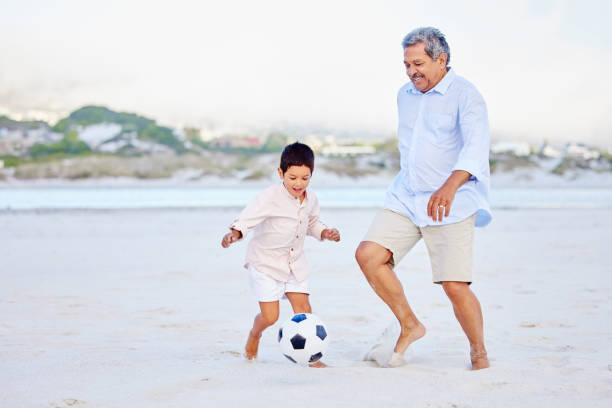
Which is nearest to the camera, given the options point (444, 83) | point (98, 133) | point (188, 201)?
point (444, 83)

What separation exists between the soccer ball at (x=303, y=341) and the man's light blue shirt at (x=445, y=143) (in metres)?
0.82

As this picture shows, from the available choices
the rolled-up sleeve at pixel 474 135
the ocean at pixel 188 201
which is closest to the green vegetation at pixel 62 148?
the ocean at pixel 188 201

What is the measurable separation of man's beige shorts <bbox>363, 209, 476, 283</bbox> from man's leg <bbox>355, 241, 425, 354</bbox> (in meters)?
0.05

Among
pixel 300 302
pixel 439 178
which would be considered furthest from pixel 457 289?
pixel 300 302

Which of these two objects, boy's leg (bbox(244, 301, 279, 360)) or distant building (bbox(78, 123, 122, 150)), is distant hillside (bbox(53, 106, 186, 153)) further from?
boy's leg (bbox(244, 301, 279, 360))

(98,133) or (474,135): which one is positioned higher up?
(98,133)

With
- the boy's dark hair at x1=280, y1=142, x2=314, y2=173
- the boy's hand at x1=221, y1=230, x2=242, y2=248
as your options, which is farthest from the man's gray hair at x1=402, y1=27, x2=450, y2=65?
the boy's hand at x1=221, y1=230, x2=242, y2=248

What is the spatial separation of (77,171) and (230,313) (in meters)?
34.6

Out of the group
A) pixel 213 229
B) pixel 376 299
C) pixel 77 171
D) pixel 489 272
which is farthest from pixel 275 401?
pixel 77 171

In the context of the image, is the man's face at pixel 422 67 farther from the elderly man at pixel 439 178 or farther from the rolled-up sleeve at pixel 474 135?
the rolled-up sleeve at pixel 474 135

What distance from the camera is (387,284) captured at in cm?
395

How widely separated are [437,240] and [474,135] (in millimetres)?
606

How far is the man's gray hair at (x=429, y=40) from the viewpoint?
3.67m

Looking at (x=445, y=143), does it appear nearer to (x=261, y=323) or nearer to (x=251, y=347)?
(x=261, y=323)
